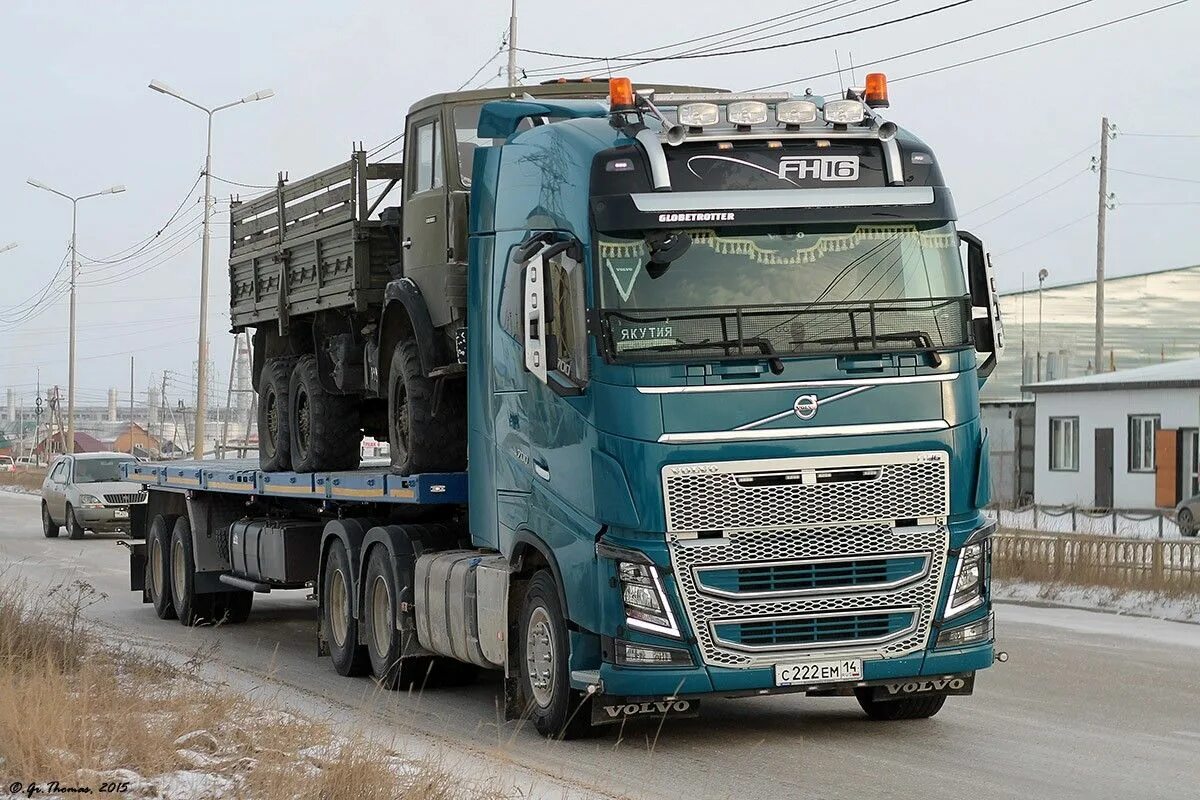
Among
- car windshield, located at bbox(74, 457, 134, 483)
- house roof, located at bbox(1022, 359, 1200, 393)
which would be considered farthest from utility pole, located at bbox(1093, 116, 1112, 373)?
car windshield, located at bbox(74, 457, 134, 483)

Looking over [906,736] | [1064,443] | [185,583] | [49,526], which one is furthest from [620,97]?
[1064,443]

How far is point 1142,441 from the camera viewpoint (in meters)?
41.6

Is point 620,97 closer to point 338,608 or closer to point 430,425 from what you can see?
point 430,425

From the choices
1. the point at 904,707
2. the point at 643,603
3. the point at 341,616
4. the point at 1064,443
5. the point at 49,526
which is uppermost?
the point at 1064,443

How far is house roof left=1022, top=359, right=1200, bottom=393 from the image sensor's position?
40.0 m

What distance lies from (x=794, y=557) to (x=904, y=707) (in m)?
1.81

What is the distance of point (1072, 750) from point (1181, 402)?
32143 mm

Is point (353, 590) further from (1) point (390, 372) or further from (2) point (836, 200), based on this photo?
(2) point (836, 200)

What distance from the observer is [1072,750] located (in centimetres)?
961

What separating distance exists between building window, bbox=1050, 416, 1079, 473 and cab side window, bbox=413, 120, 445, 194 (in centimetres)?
3337

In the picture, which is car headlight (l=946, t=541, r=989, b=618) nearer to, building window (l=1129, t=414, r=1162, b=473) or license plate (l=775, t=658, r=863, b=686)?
license plate (l=775, t=658, r=863, b=686)

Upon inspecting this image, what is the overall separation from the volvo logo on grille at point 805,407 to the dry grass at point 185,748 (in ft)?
9.09

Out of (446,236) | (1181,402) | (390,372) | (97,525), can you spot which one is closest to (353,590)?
(390,372)

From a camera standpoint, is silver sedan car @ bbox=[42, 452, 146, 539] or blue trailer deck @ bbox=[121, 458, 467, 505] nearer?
blue trailer deck @ bbox=[121, 458, 467, 505]
